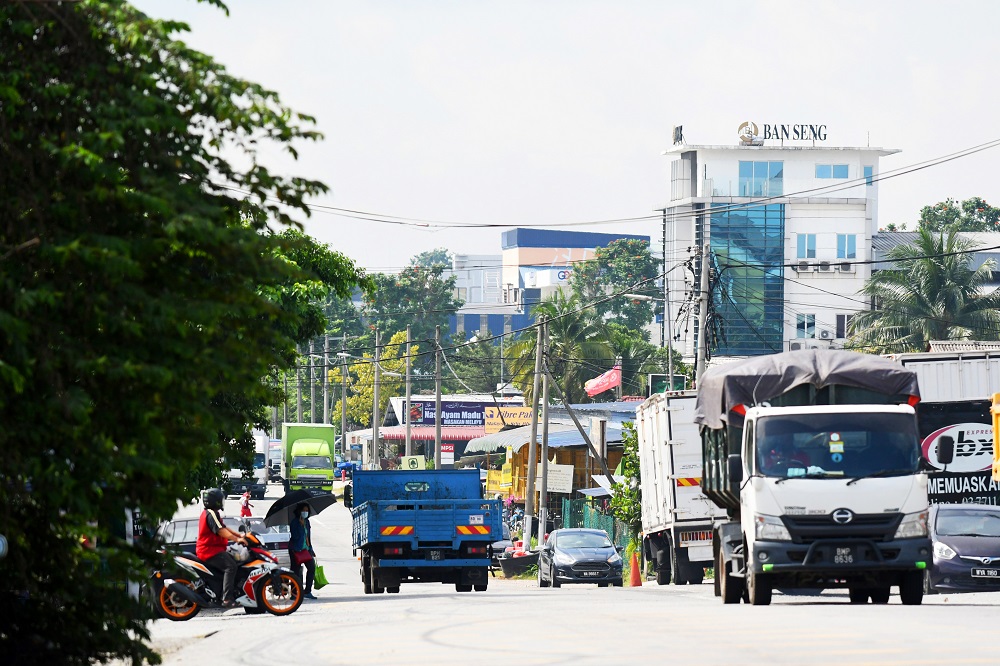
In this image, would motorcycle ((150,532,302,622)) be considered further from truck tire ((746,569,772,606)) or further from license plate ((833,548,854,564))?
license plate ((833,548,854,564))

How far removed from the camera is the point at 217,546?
1939 cm

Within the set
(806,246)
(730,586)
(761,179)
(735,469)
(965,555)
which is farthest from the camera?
(761,179)

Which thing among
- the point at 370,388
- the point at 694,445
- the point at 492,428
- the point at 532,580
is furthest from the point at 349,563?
the point at 370,388

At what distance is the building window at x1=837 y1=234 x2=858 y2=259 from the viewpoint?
305ft

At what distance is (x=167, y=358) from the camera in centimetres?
977

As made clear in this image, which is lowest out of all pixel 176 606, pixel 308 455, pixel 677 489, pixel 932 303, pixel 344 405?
pixel 176 606

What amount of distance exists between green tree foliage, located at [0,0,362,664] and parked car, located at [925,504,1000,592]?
15399 mm

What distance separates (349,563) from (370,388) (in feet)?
211

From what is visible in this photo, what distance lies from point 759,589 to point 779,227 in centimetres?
7483

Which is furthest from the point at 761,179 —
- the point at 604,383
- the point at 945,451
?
the point at 945,451

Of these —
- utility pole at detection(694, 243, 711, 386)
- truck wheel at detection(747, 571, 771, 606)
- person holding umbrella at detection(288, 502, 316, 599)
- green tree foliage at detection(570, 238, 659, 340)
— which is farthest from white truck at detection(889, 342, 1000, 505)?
green tree foliage at detection(570, 238, 659, 340)

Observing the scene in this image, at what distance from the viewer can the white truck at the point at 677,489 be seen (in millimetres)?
28938

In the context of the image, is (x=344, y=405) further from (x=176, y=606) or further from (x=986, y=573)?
(x=176, y=606)

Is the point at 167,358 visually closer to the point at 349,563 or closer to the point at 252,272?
the point at 252,272
